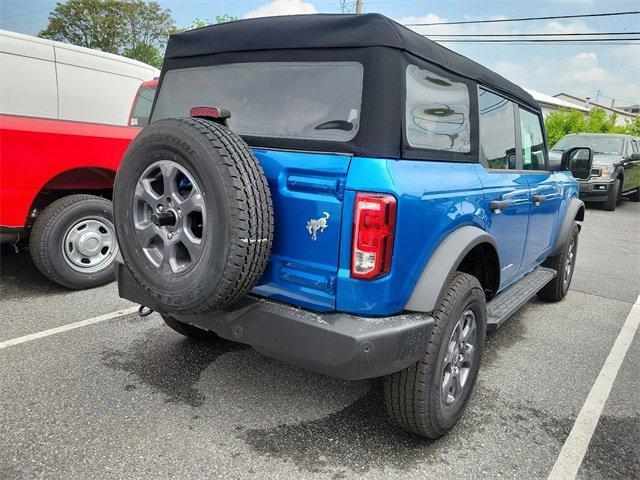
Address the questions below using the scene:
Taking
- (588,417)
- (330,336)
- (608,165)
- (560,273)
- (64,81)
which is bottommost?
(588,417)

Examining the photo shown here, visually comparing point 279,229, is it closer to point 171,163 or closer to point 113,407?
point 171,163

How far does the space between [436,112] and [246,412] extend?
182 centimetres

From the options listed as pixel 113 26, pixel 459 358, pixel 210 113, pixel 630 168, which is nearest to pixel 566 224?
pixel 459 358

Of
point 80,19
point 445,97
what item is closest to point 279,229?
point 445,97

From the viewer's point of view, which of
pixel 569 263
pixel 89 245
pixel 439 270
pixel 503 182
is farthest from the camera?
pixel 569 263

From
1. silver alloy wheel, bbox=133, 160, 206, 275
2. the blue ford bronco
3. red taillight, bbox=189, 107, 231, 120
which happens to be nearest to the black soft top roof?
the blue ford bronco

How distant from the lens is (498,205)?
2.84 m

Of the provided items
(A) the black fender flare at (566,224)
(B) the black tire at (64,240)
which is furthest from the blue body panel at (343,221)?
(B) the black tire at (64,240)

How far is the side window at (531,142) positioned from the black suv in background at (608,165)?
6963mm

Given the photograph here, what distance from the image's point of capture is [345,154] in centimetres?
213

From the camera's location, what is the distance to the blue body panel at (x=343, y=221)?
6.69 feet

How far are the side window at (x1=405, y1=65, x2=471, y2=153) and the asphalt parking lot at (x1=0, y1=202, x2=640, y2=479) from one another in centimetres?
146

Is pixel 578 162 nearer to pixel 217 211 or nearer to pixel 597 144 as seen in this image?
pixel 217 211

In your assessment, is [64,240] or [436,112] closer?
[436,112]
